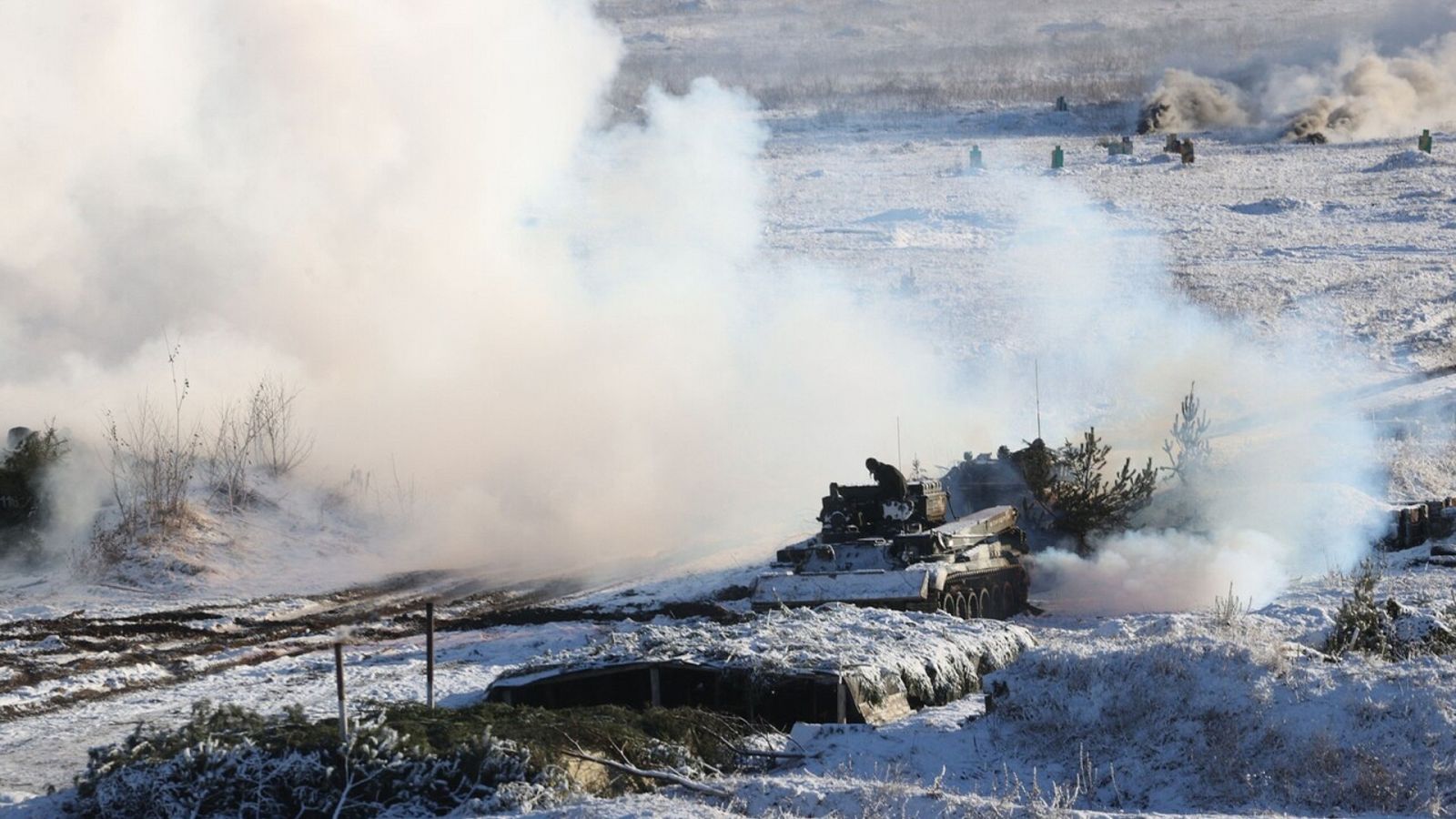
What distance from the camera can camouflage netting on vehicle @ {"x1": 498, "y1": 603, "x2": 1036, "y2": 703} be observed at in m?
13.6

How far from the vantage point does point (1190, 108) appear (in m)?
64.1

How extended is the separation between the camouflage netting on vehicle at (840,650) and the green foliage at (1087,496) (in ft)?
27.6

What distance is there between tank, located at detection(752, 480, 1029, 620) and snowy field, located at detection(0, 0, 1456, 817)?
774 millimetres

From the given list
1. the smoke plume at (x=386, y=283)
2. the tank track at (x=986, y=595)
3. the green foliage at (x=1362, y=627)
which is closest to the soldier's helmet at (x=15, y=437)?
the smoke plume at (x=386, y=283)

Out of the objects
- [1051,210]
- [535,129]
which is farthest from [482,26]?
[1051,210]

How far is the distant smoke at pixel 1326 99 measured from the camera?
6128 centimetres

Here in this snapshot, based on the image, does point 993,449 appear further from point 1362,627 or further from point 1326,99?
point 1326,99

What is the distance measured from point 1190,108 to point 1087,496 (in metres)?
42.8

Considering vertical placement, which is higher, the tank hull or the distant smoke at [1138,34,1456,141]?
the distant smoke at [1138,34,1456,141]

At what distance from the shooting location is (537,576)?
24438 millimetres

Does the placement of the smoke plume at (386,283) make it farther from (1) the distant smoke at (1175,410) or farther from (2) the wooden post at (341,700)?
(2) the wooden post at (341,700)

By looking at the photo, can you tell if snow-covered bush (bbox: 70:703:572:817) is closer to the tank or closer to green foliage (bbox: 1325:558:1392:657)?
green foliage (bbox: 1325:558:1392:657)


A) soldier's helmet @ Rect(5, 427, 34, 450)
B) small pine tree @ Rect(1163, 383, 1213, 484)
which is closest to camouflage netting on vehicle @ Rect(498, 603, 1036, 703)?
small pine tree @ Rect(1163, 383, 1213, 484)

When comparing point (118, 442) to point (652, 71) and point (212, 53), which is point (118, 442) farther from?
point (652, 71)
